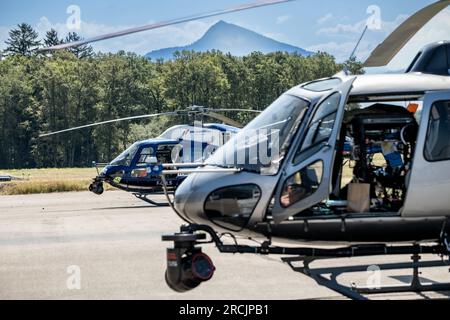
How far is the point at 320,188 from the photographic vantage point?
6.63 metres

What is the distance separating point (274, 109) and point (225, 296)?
202 cm

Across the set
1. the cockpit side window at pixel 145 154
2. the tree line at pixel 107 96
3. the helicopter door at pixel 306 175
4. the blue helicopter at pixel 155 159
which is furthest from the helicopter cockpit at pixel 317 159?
Result: the tree line at pixel 107 96

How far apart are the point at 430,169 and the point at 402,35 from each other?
1.32 metres

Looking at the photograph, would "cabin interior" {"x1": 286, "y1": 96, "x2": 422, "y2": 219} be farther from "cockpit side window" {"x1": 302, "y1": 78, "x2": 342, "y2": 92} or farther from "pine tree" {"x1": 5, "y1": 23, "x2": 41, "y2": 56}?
"pine tree" {"x1": 5, "y1": 23, "x2": 41, "y2": 56}

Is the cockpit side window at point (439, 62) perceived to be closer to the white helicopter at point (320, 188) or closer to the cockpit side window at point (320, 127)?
the white helicopter at point (320, 188)

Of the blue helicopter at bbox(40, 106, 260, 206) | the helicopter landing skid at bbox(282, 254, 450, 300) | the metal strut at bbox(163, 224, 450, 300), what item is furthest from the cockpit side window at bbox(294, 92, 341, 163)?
the blue helicopter at bbox(40, 106, 260, 206)

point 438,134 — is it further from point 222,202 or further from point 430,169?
point 222,202

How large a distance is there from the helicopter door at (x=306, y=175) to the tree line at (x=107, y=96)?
222 ft

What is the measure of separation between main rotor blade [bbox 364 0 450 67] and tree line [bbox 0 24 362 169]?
67.3 meters

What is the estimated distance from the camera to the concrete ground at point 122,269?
25.1 feet

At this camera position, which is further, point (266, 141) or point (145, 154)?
point (145, 154)

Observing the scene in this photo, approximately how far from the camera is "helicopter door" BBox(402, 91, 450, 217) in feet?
22.6

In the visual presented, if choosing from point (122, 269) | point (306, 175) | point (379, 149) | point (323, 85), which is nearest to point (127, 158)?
point (122, 269)

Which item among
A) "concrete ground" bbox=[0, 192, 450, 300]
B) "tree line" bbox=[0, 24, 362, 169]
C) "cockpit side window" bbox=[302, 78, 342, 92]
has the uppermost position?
"tree line" bbox=[0, 24, 362, 169]
